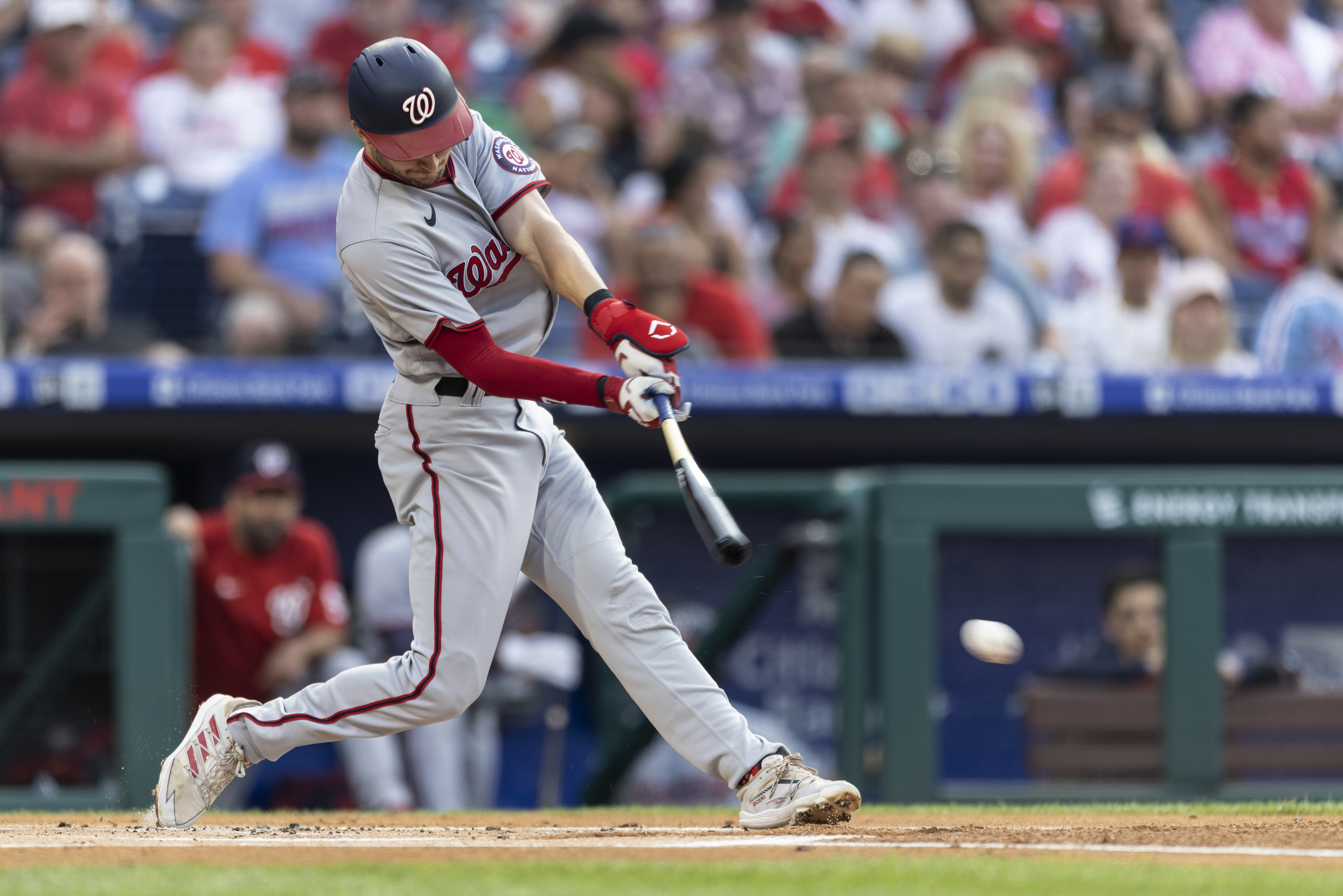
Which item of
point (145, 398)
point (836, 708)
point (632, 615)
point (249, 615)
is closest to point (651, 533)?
point (836, 708)

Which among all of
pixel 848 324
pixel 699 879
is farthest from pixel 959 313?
pixel 699 879

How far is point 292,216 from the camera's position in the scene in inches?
291

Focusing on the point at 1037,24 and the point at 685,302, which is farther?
the point at 1037,24

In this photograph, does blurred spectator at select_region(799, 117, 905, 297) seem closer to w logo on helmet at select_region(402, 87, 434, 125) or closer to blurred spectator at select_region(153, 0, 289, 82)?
blurred spectator at select_region(153, 0, 289, 82)

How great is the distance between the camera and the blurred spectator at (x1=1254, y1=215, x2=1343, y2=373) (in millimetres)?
7422

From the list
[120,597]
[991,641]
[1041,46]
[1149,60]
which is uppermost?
[1041,46]

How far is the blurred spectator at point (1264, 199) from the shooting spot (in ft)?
28.1

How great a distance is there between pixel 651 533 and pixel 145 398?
6.09ft

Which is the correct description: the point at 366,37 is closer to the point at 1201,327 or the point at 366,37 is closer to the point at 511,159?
the point at 1201,327

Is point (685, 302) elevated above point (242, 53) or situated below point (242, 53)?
below

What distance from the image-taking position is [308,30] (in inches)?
357

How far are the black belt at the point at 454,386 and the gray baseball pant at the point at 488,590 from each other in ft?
0.04

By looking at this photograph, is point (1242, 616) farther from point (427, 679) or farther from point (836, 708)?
point (427, 679)

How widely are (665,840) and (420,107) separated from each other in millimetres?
1639
